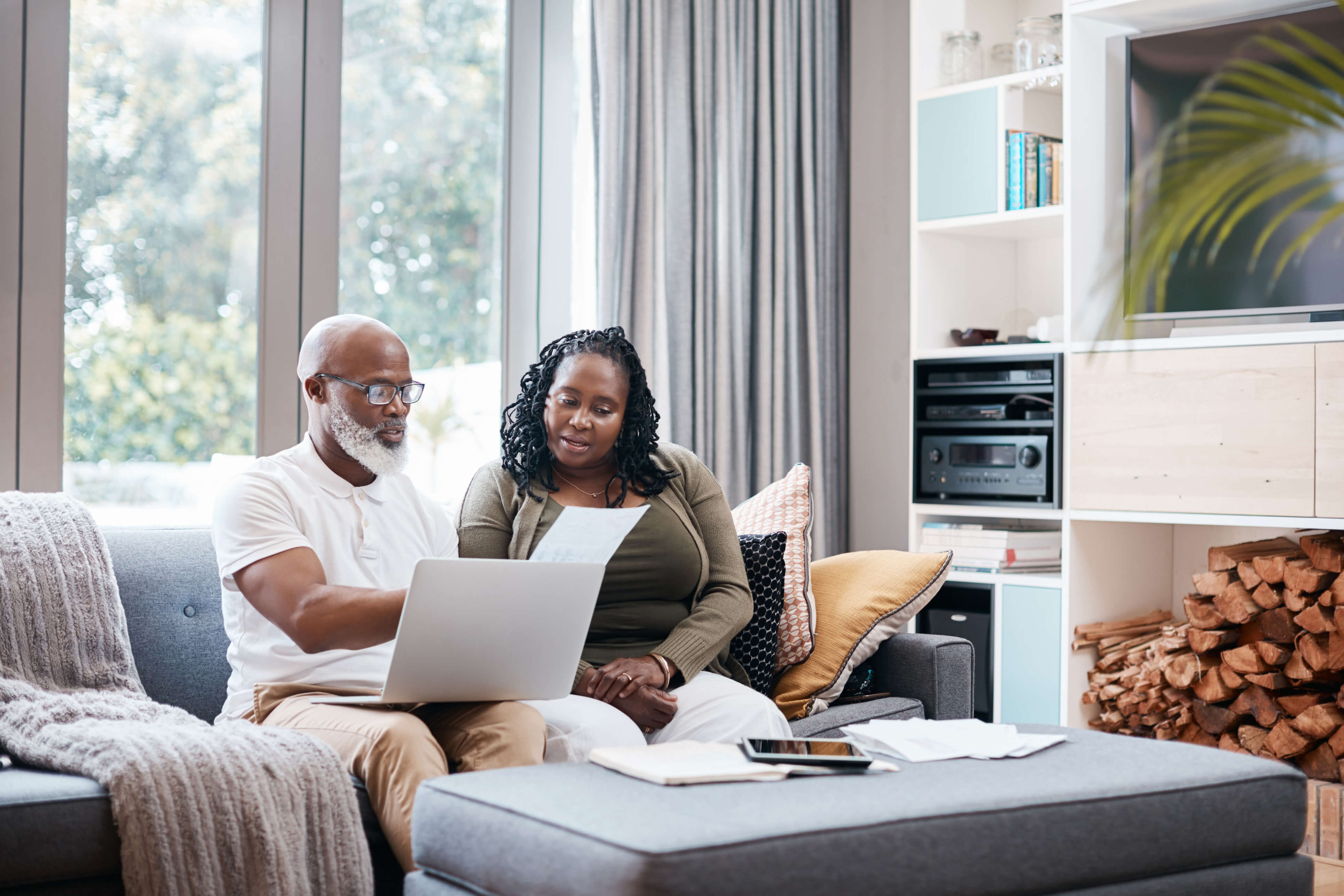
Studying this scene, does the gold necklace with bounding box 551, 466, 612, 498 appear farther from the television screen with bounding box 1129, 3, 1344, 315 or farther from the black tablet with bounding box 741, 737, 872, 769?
the television screen with bounding box 1129, 3, 1344, 315

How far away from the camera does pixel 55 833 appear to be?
5.22 feet

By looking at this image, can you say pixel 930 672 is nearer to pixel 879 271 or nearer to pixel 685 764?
pixel 685 764

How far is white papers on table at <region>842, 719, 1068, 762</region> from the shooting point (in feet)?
5.89

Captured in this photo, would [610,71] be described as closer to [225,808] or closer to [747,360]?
[747,360]

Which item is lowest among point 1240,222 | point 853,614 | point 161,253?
point 853,614

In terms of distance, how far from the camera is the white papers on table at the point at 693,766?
1.58m

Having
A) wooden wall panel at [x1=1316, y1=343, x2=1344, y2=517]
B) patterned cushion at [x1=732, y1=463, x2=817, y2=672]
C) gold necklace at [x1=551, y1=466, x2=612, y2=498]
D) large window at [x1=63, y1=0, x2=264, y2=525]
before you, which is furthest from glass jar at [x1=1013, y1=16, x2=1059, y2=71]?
large window at [x1=63, y1=0, x2=264, y2=525]

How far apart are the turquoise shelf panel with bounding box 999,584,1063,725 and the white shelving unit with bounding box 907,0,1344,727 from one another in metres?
0.02

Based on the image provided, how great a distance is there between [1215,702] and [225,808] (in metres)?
2.46

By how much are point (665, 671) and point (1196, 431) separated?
65.0 inches

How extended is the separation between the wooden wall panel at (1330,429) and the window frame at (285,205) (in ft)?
6.34

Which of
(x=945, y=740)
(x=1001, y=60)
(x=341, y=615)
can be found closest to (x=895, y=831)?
(x=945, y=740)

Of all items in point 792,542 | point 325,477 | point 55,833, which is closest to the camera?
point 55,833

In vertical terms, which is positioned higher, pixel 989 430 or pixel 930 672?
pixel 989 430
